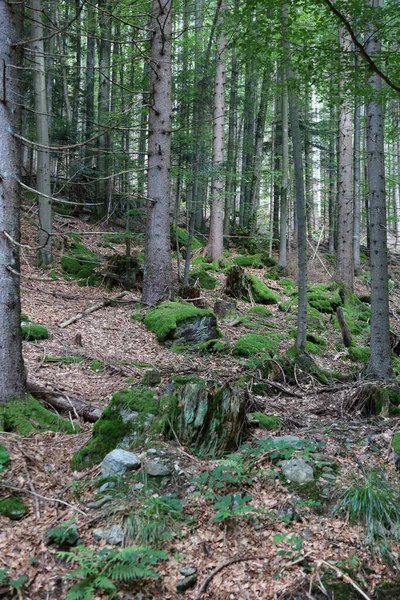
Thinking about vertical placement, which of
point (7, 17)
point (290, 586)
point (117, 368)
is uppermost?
point (7, 17)

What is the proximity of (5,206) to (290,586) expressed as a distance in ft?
12.3

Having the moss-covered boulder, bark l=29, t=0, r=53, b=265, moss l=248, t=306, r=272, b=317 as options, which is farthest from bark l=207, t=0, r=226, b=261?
the moss-covered boulder

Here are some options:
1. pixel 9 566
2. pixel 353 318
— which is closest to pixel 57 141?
pixel 353 318

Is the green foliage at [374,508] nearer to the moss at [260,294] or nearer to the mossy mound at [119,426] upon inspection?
the mossy mound at [119,426]

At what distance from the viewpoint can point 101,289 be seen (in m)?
11.0

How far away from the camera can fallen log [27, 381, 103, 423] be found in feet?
15.7

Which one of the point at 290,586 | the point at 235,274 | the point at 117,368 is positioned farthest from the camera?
→ the point at 235,274

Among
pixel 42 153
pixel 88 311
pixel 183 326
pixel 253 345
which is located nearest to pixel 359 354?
pixel 253 345

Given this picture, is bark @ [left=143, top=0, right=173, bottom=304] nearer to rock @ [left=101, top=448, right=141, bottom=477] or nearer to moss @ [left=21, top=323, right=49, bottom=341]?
moss @ [left=21, top=323, right=49, bottom=341]

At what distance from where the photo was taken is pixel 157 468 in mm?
3637

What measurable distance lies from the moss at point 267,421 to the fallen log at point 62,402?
5.64 feet

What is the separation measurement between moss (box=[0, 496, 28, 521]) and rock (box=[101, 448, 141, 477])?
0.64 m

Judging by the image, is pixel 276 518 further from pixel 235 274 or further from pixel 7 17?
pixel 235 274

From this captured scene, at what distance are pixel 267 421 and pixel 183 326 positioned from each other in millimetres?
3905
